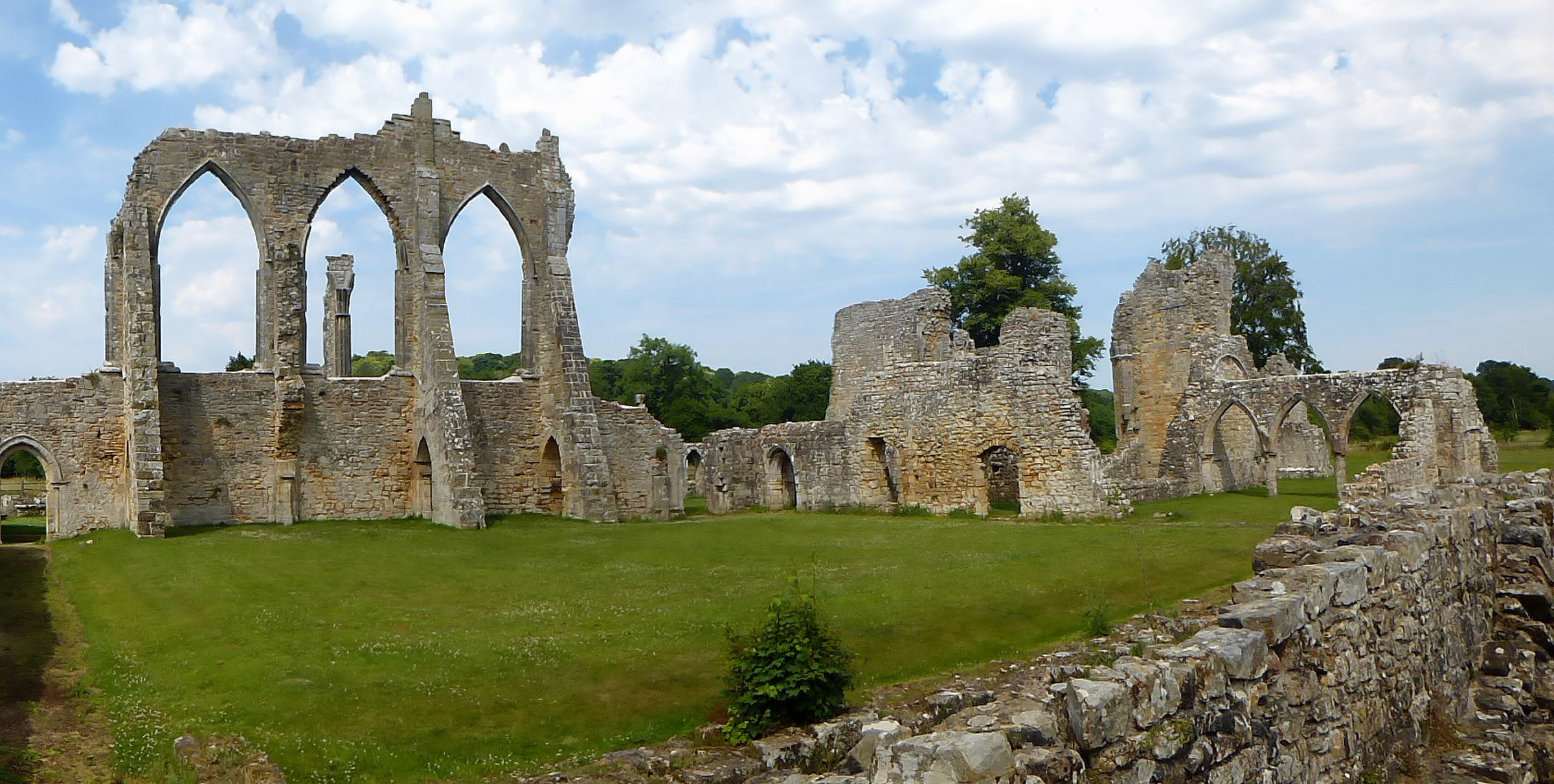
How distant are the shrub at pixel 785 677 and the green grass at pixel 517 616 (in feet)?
1.85

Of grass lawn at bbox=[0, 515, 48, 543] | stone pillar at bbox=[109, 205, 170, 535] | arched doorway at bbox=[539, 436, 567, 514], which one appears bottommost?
grass lawn at bbox=[0, 515, 48, 543]

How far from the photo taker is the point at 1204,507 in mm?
21078

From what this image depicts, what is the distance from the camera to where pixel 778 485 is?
88.0 feet

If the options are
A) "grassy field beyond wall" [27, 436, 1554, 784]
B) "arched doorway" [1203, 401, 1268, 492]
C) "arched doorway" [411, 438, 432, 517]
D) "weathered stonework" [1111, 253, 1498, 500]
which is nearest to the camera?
"grassy field beyond wall" [27, 436, 1554, 784]

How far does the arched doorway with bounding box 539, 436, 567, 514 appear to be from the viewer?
23.5 m

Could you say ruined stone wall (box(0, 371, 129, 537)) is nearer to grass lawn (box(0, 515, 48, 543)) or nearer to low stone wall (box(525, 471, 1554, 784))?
grass lawn (box(0, 515, 48, 543))

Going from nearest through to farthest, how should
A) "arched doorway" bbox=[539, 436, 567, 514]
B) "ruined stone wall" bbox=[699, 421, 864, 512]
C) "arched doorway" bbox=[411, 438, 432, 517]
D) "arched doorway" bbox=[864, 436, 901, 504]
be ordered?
"arched doorway" bbox=[411, 438, 432, 517] < "arched doorway" bbox=[864, 436, 901, 504] < "arched doorway" bbox=[539, 436, 567, 514] < "ruined stone wall" bbox=[699, 421, 864, 512]

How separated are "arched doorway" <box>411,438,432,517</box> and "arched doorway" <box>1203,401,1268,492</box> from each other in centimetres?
1795

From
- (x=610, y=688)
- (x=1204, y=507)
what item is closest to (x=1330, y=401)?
(x=1204, y=507)

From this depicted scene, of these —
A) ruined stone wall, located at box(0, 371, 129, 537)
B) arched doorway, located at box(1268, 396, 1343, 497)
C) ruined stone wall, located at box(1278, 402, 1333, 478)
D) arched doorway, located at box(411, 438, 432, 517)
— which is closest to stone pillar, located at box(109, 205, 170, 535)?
ruined stone wall, located at box(0, 371, 129, 537)

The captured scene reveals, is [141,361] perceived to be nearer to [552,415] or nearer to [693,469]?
[552,415]

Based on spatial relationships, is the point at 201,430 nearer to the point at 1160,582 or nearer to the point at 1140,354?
the point at 1160,582

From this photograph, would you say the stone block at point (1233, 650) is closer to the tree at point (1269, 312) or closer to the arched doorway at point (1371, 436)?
the arched doorway at point (1371, 436)

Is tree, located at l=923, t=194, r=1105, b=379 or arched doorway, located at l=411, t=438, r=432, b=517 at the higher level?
tree, located at l=923, t=194, r=1105, b=379
